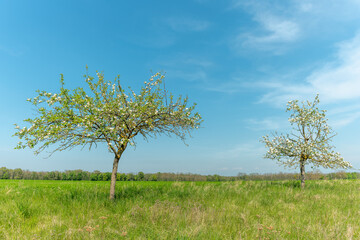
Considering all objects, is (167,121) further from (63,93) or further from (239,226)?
(239,226)

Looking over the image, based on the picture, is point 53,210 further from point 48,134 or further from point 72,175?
point 72,175

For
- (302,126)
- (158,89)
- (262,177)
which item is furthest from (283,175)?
(158,89)

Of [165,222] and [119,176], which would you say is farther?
[119,176]

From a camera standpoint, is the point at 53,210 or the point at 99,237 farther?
the point at 53,210

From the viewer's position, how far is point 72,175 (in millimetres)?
30234

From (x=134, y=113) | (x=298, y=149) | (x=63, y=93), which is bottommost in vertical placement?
(x=298, y=149)

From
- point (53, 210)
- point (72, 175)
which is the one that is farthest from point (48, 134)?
point (72, 175)

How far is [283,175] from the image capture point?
3120cm

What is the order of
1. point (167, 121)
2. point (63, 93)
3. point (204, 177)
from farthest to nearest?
point (204, 177)
point (167, 121)
point (63, 93)

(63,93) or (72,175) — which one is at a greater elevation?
(63,93)

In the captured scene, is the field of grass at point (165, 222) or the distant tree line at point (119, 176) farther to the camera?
the distant tree line at point (119, 176)

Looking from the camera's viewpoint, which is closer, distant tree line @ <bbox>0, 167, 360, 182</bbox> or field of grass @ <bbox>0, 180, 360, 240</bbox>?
field of grass @ <bbox>0, 180, 360, 240</bbox>

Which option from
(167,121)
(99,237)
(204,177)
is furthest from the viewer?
(204,177)

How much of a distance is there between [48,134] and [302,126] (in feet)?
57.9
